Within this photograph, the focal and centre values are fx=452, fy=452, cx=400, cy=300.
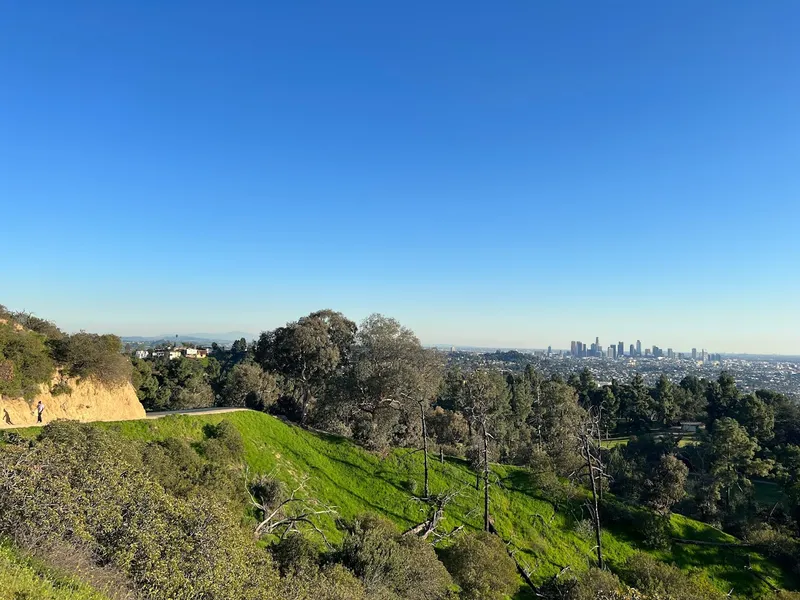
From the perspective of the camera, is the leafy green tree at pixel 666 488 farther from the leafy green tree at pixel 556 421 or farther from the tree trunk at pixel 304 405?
the tree trunk at pixel 304 405

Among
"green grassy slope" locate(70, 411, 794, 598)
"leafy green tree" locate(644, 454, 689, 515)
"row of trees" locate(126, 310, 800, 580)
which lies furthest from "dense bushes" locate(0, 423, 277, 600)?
"leafy green tree" locate(644, 454, 689, 515)

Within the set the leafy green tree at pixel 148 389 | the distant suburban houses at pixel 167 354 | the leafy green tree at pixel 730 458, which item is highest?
the distant suburban houses at pixel 167 354

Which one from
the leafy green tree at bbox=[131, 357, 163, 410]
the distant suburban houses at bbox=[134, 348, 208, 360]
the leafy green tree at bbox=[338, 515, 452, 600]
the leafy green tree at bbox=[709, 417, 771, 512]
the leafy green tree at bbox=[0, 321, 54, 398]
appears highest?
the leafy green tree at bbox=[0, 321, 54, 398]

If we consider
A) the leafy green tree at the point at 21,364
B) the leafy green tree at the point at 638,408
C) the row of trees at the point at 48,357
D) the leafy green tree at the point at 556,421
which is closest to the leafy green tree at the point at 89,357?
the row of trees at the point at 48,357

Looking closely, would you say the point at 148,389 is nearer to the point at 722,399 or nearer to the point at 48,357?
the point at 48,357

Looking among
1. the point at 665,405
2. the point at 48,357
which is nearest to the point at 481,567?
the point at 48,357

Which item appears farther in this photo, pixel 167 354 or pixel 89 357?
pixel 167 354

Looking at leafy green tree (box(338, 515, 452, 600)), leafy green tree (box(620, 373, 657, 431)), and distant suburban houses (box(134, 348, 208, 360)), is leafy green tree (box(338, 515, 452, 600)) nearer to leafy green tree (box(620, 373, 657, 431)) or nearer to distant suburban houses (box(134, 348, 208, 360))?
distant suburban houses (box(134, 348, 208, 360))
